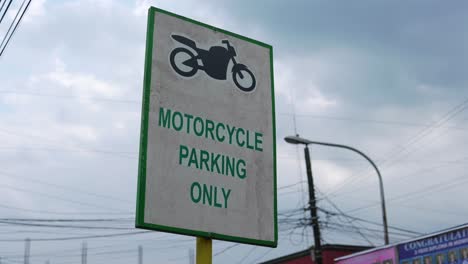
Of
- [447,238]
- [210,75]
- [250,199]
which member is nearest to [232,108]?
[210,75]

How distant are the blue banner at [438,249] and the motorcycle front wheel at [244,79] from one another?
17.0 m

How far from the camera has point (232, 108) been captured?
7.50 metres

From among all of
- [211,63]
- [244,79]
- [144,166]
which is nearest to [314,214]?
[244,79]

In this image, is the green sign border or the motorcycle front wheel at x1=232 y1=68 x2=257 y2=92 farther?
the motorcycle front wheel at x1=232 y1=68 x2=257 y2=92

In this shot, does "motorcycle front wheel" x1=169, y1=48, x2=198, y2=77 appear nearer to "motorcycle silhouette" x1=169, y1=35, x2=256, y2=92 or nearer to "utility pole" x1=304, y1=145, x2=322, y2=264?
"motorcycle silhouette" x1=169, y1=35, x2=256, y2=92

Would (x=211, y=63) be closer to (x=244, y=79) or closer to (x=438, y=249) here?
(x=244, y=79)

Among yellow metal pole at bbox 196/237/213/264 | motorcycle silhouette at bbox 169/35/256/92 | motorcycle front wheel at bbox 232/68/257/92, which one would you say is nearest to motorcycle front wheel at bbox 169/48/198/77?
motorcycle silhouette at bbox 169/35/256/92

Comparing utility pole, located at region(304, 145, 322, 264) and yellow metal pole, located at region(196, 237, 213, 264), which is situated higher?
utility pole, located at region(304, 145, 322, 264)

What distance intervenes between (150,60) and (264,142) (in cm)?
142

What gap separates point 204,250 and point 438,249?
60.7ft

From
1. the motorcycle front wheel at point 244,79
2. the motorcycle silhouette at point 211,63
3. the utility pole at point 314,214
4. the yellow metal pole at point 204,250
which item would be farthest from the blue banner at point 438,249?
the yellow metal pole at point 204,250

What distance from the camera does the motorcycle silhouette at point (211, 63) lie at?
23.9 feet

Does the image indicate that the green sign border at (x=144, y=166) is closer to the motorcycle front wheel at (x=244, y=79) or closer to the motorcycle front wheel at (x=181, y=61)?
the motorcycle front wheel at (x=181, y=61)

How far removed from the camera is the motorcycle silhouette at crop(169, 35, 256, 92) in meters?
7.29
